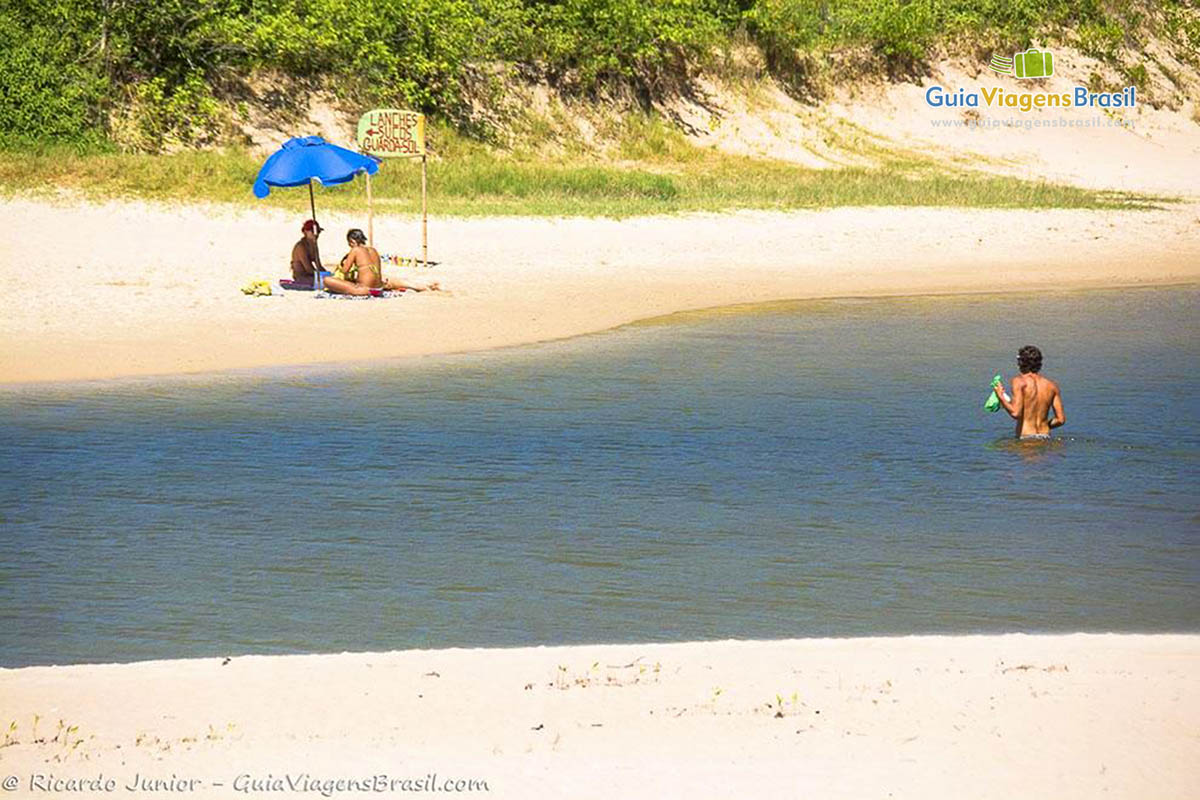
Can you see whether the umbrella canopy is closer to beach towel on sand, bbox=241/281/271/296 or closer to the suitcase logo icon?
beach towel on sand, bbox=241/281/271/296

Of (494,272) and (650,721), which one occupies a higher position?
(494,272)

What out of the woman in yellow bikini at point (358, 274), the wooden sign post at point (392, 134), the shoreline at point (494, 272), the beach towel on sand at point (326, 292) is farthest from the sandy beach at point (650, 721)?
the wooden sign post at point (392, 134)

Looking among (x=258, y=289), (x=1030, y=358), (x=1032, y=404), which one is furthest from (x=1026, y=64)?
(x=1030, y=358)

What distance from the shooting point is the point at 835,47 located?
45.0m

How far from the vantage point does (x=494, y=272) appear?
870 inches

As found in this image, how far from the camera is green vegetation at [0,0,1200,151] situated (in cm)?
3127

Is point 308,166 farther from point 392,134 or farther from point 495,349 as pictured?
point 495,349

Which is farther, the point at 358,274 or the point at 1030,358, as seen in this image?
the point at 358,274

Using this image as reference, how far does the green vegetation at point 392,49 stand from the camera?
31.3 m

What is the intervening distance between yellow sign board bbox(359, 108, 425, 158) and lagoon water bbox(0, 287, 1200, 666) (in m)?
4.93

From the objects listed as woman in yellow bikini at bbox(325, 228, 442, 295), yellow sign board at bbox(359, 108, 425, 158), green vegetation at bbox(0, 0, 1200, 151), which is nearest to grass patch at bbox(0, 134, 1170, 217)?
green vegetation at bbox(0, 0, 1200, 151)

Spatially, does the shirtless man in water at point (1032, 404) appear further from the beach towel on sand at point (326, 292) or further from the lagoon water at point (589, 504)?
the beach towel on sand at point (326, 292)

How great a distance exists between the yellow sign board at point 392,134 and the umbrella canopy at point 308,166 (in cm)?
95

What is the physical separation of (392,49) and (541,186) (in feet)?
30.0
